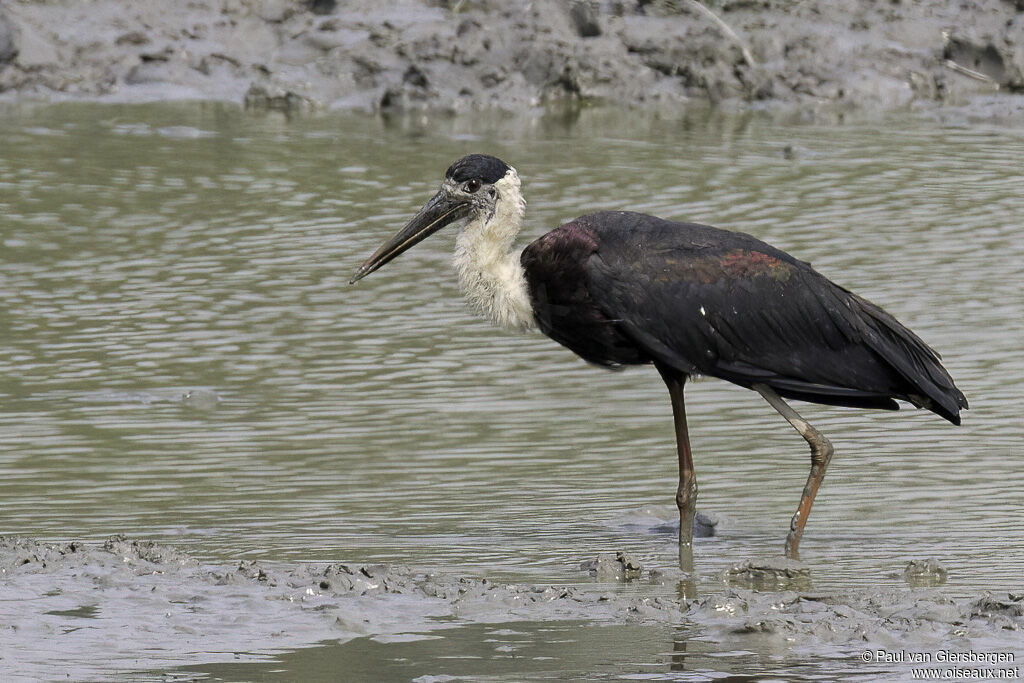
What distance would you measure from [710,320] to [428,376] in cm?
219

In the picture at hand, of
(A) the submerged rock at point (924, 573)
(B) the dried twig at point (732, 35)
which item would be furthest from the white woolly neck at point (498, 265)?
(B) the dried twig at point (732, 35)

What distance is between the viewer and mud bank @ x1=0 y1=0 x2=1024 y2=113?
16297mm

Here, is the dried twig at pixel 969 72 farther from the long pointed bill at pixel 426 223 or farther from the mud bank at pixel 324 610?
the mud bank at pixel 324 610

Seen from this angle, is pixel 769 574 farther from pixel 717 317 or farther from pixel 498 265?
pixel 498 265

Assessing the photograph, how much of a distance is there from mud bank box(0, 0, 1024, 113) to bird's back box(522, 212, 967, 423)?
32.0 feet

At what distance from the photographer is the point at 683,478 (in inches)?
245

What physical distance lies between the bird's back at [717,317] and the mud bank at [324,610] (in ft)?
2.71

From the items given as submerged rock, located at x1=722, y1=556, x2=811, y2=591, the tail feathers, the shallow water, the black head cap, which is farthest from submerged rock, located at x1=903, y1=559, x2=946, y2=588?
the black head cap

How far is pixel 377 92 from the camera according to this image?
16.4 metres

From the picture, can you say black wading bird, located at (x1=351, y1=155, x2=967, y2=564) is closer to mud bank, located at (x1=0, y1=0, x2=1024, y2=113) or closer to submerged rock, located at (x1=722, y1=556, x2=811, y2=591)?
submerged rock, located at (x1=722, y1=556, x2=811, y2=591)

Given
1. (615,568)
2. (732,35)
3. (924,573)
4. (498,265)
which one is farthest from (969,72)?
(615,568)

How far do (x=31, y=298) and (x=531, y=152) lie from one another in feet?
16.4

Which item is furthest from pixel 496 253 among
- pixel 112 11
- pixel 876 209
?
pixel 112 11

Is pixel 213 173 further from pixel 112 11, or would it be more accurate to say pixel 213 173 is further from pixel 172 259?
pixel 112 11
